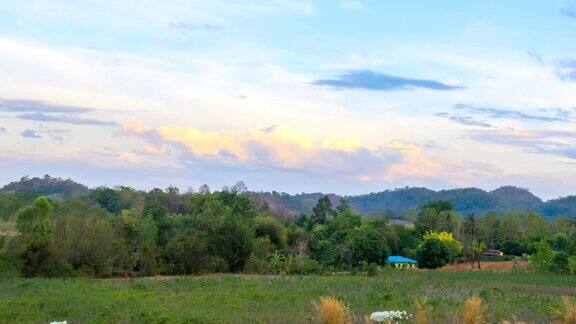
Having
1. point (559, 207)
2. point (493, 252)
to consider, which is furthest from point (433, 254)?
point (559, 207)

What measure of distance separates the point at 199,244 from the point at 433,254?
24.8 m

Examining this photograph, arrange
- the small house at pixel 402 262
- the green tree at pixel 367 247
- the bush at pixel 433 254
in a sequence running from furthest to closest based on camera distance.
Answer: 1. the bush at pixel 433 254
2. the small house at pixel 402 262
3. the green tree at pixel 367 247

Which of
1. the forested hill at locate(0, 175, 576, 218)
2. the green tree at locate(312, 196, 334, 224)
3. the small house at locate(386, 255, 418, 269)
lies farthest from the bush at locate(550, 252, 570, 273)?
the forested hill at locate(0, 175, 576, 218)

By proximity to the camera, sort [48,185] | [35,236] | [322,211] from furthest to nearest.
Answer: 1. [48,185]
2. [322,211]
3. [35,236]

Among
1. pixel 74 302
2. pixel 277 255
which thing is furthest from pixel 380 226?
pixel 74 302

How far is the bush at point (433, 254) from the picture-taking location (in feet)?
200

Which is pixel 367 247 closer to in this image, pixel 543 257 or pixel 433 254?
pixel 433 254

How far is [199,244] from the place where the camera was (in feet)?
143

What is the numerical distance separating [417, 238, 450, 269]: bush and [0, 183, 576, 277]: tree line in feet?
0.28

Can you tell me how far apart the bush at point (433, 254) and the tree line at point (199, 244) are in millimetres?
85

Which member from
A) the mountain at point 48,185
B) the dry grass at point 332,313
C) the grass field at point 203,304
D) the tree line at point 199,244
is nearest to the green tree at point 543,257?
the tree line at point 199,244

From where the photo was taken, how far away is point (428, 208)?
3317 inches

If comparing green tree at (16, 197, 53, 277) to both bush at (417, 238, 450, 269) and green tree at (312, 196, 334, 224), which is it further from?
green tree at (312, 196, 334, 224)

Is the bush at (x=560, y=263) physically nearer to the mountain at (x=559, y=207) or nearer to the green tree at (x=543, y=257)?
the green tree at (x=543, y=257)
